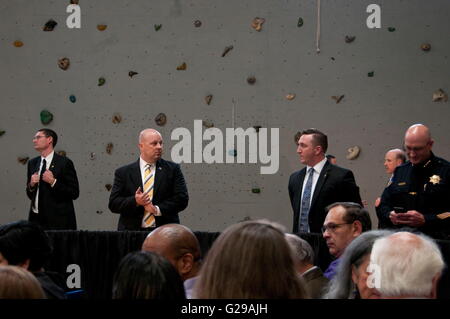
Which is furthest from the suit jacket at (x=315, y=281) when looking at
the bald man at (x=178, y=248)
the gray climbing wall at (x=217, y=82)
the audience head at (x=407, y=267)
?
the gray climbing wall at (x=217, y=82)

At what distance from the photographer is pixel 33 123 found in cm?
698

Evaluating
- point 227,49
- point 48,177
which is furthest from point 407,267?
point 227,49

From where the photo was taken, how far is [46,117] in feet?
22.8

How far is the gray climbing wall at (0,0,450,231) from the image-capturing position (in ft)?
22.9

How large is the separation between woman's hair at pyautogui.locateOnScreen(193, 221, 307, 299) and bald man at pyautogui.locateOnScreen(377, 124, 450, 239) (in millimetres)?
2842

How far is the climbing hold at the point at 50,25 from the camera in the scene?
698 centimetres

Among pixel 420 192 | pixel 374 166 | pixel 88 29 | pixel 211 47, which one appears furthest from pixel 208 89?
pixel 420 192

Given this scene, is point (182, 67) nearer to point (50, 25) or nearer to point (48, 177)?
point (50, 25)

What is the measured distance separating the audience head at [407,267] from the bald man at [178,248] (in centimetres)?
104

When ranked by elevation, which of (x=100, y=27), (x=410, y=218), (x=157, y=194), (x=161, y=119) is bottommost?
(x=410, y=218)

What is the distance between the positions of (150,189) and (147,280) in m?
3.53

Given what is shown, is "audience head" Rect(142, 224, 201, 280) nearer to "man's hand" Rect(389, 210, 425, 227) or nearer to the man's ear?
the man's ear

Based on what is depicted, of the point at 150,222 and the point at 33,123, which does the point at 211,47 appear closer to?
the point at 33,123

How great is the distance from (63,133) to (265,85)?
6.45 ft
